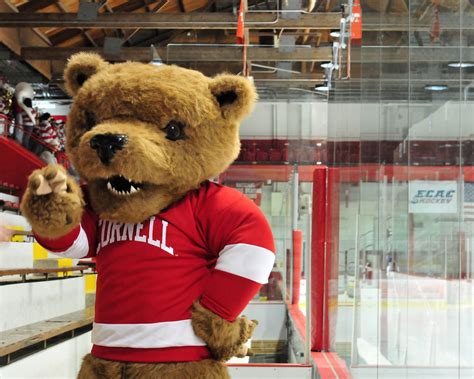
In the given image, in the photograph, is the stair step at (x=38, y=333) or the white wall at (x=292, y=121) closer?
the stair step at (x=38, y=333)

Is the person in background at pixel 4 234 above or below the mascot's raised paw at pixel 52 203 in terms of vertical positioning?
below

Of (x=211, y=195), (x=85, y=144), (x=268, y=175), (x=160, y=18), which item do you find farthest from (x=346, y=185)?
(x=160, y=18)

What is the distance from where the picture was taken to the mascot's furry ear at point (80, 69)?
1.82 meters

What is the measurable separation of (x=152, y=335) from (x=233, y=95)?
2.02 feet

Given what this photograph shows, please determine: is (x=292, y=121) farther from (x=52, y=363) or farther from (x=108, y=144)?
(x=108, y=144)

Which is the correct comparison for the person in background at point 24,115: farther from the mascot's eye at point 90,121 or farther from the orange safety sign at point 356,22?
the mascot's eye at point 90,121

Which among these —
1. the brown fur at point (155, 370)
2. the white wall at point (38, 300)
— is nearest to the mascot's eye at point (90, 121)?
the brown fur at point (155, 370)

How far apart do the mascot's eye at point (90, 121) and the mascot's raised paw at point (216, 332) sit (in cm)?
51

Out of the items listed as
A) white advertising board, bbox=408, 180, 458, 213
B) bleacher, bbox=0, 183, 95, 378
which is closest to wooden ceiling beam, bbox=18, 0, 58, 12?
bleacher, bbox=0, 183, 95, 378

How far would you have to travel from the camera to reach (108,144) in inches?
60.3

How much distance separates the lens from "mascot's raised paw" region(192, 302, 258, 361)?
160 cm

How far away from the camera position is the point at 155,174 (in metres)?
1.58

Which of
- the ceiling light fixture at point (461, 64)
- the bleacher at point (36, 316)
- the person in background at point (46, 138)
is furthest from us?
the person in background at point (46, 138)

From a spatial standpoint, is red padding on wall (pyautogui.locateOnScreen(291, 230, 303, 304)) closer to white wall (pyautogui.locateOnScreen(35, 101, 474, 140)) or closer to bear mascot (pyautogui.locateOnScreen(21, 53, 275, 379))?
white wall (pyautogui.locateOnScreen(35, 101, 474, 140))
